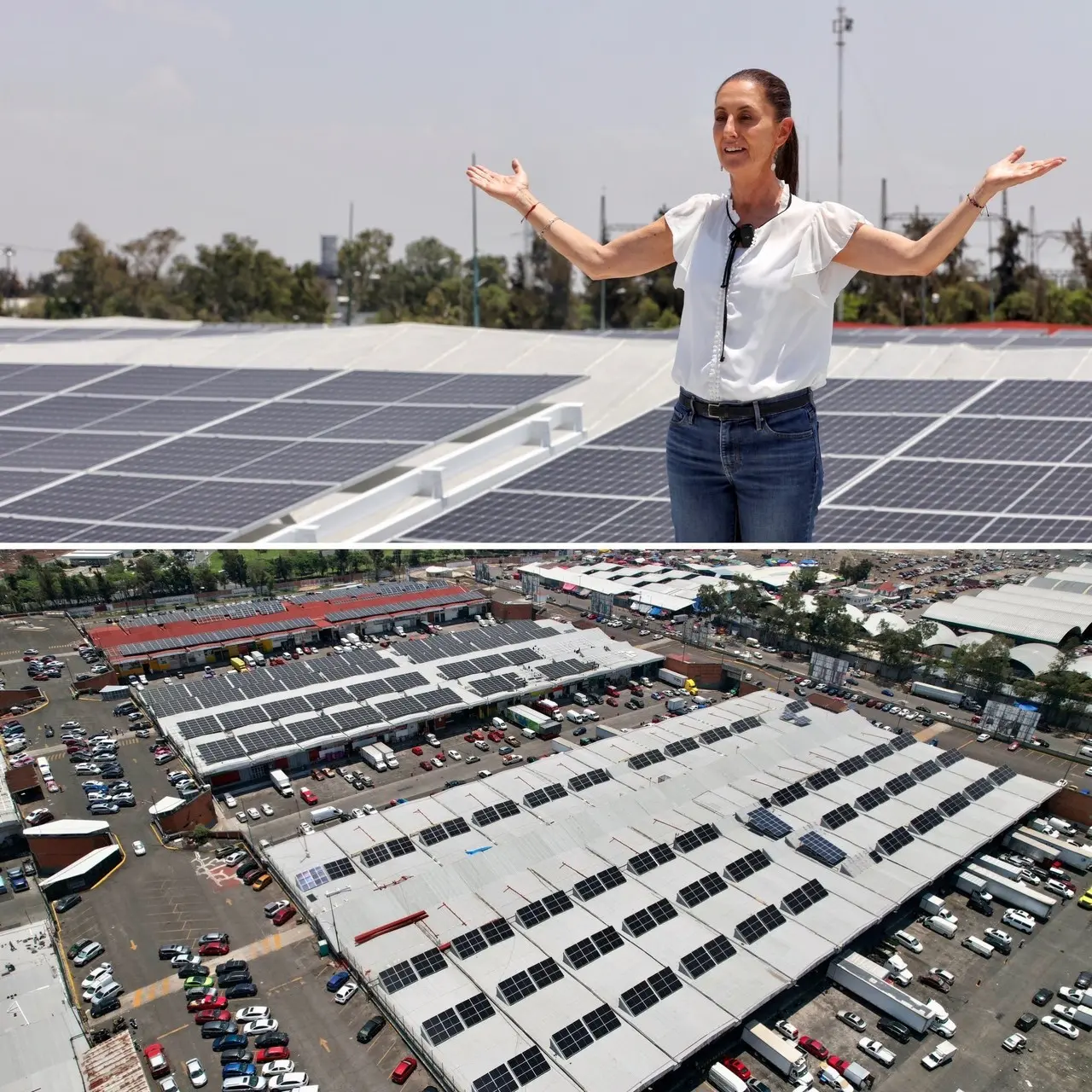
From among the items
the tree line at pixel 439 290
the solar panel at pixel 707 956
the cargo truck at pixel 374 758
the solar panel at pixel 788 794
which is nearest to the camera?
the solar panel at pixel 707 956

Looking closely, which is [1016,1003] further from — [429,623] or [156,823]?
[156,823]

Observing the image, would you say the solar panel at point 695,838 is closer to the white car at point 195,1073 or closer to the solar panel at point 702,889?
the solar panel at point 702,889

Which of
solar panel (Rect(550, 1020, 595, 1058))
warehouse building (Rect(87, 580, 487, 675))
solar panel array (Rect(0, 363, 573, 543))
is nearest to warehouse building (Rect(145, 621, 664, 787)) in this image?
warehouse building (Rect(87, 580, 487, 675))

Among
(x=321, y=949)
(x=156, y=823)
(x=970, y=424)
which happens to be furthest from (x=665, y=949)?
(x=970, y=424)

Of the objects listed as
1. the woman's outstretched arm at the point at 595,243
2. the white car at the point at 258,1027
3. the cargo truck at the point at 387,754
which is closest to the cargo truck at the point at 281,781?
the cargo truck at the point at 387,754

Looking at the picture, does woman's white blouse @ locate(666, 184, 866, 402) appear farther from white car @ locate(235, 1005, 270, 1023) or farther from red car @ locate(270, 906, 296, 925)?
red car @ locate(270, 906, 296, 925)
